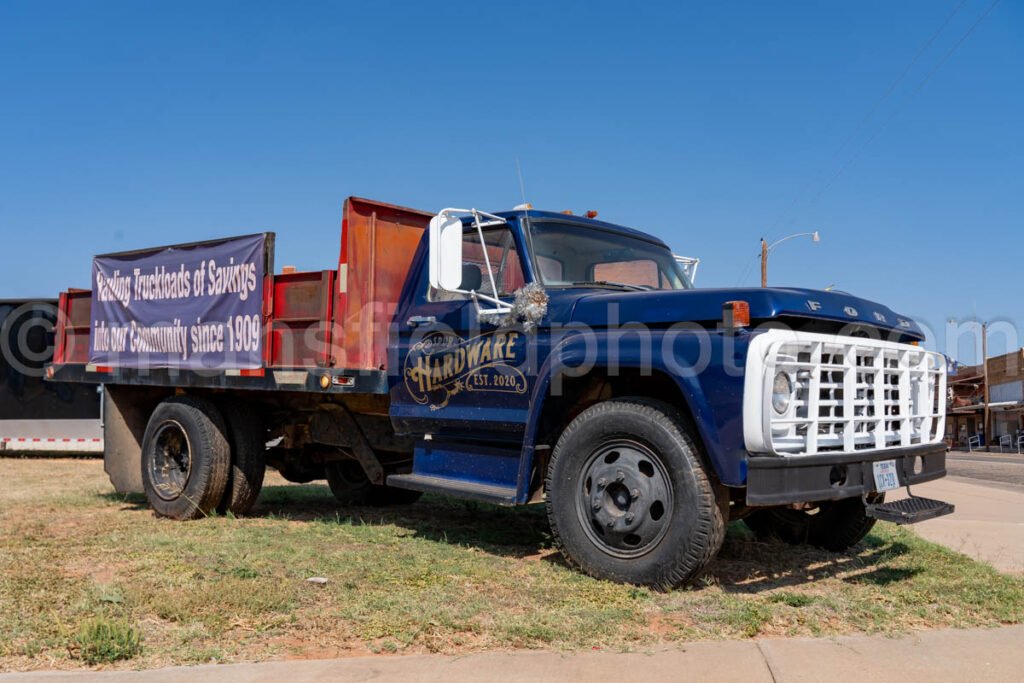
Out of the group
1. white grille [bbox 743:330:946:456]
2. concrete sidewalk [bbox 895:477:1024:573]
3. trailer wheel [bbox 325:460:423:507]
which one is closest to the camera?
white grille [bbox 743:330:946:456]

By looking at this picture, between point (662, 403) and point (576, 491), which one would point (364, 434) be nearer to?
point (576, 491)

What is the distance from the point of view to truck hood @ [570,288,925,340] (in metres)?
4.67

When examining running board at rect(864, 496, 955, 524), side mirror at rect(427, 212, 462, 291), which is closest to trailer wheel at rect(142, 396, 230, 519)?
side mirror at rect(427, 212, 462, 291)

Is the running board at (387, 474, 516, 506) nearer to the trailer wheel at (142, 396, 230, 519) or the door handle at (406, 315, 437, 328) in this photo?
the door handle at (406, 315, 437, 328)

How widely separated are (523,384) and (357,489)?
3.49 metres

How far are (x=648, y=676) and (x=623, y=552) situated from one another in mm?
1547

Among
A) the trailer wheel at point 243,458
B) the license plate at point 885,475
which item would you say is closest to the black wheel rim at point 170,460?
the trailer wheel at point 243,458

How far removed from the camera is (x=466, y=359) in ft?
20.2

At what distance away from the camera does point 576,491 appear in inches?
208

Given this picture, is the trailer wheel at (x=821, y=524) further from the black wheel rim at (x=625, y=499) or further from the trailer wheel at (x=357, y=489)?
the trailer wheel at (x=357, y=489)

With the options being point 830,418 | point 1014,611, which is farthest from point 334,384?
point 1014,611

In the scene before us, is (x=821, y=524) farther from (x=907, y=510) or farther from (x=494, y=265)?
(x=494, y=265)

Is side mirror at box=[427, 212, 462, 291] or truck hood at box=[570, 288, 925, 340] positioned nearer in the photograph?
truck hood at box=[570, 288, 925, 340]

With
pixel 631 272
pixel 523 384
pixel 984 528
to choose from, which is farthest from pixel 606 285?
pixel 984 528
